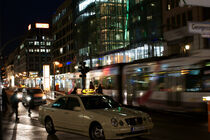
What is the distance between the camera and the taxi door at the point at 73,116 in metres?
9.63

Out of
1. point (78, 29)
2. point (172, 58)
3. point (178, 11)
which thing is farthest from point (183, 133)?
point (78, 29)

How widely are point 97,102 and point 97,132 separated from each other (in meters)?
1.36

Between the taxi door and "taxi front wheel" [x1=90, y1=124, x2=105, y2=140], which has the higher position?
the taxi door

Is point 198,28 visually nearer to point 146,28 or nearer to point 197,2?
point 197,2

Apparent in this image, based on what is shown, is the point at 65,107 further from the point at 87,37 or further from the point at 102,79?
the point at 87,37

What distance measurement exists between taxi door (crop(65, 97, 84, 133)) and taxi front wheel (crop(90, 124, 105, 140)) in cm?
50

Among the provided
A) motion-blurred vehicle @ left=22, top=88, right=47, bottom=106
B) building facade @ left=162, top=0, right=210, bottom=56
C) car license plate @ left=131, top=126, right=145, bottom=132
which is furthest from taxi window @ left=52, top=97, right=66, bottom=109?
building facade @ left=162, top=0, right=210, bottom=56

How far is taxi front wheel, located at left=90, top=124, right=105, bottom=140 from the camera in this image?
8.88 metres

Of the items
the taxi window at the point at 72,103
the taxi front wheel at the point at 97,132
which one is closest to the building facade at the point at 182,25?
the taxi window at the point at 72,103

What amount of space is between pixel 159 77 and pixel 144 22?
31566mm

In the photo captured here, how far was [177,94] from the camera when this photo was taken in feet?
54.0

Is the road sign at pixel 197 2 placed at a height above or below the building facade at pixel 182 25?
below

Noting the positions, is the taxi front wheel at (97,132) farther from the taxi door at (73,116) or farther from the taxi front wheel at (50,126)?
the taxi front wheel at (50,126)

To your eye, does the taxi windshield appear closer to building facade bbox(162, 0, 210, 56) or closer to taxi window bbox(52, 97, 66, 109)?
taxi window bbox(52, 97, 66, 109)
